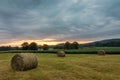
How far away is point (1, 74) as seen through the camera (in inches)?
648

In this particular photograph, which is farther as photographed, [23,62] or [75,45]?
[75,45]

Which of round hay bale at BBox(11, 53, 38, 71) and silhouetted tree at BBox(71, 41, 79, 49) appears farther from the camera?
silhouetted tree at BBox(71, 41, 79, 49)

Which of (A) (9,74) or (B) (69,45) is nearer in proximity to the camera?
(A) (9,74)

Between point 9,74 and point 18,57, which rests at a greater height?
point 18,57

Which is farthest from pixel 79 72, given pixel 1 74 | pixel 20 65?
pixel 1 74

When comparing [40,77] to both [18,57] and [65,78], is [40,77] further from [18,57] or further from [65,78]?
[18,57]

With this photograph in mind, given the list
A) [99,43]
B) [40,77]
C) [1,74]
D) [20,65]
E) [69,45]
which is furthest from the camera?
[99,43]

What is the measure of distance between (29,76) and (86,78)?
4551 mm

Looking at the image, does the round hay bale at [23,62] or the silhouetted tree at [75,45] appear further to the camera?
the silhouetted tree at [75,45]

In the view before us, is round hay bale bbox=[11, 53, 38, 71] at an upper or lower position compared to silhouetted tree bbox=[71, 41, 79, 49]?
lower

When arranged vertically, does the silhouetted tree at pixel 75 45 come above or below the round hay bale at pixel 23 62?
above

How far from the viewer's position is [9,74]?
54.1 ft

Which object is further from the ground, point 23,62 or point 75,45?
point 75,45

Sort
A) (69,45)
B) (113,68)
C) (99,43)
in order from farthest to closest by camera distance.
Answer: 1. (99,43)
2. (69,45)
3. (113,68)
